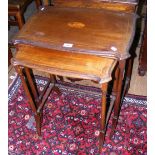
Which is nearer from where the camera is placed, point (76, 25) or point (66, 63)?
point (66, 63)

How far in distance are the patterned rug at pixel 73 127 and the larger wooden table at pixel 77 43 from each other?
10.4 inches

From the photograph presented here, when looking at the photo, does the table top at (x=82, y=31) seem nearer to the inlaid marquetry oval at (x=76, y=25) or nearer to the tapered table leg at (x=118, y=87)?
the inlaid marquetry oval at (x=76, y=25)

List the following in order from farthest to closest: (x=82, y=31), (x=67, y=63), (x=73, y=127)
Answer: (x=73, y=127), (x=82, y=31), (x=67, y=63)

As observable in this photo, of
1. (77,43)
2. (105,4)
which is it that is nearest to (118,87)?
(77,43)

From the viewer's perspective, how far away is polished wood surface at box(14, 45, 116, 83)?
1113 millimetres

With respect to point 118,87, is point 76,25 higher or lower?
higher

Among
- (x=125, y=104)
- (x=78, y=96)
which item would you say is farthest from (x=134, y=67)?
(x=78, y=96)

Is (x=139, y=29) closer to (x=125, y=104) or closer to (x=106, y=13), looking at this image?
(x=125, y=104)

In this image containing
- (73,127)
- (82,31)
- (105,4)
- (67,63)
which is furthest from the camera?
(73,127)

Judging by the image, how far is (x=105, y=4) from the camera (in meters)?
1.52

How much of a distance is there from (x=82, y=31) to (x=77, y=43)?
4.3 inches

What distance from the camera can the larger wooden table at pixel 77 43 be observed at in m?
1.14

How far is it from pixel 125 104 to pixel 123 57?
2.54 feet

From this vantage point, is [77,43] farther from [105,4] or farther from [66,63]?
[105,4]
